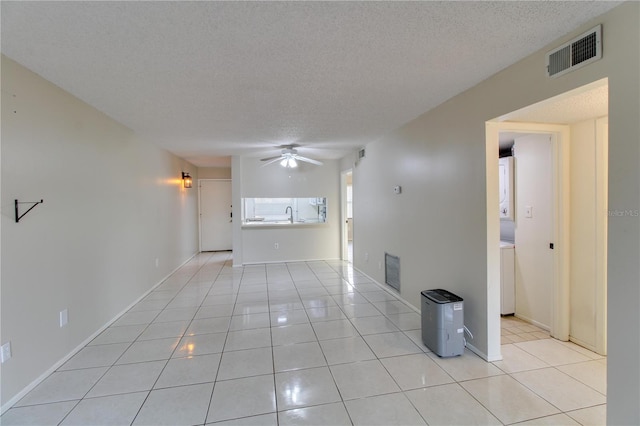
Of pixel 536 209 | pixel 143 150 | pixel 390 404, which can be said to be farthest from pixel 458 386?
pixel 143 150

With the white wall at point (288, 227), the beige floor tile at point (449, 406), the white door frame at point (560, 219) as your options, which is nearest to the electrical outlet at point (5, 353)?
the beige floor tile at point (449, 406)

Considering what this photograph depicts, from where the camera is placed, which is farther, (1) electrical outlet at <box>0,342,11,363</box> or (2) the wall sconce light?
(2) the wall sconce light

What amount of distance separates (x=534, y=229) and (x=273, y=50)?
3141mm

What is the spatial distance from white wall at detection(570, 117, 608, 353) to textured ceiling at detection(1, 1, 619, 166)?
1.25 m

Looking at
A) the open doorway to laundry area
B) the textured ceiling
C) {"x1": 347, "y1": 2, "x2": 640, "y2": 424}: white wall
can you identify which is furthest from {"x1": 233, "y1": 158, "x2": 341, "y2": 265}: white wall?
the open doorway to laundry area

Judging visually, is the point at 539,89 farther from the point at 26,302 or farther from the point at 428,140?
the point at 26,302

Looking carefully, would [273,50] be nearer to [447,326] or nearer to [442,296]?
[442,296]

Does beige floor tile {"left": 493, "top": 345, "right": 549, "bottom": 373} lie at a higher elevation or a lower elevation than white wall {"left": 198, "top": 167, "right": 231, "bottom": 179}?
lower

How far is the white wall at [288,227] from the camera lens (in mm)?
6395

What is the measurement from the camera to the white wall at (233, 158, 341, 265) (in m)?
6.39

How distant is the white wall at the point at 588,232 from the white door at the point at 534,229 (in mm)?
187

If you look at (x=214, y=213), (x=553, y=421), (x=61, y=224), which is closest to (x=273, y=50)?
(x=61, y=224)

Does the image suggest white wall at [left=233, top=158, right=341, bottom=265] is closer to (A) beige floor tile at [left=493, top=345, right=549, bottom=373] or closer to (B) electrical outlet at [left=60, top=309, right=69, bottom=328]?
(B) electrical outlet at [left=60, top=309, right=69, bottom=328]

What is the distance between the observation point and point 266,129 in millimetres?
3850
